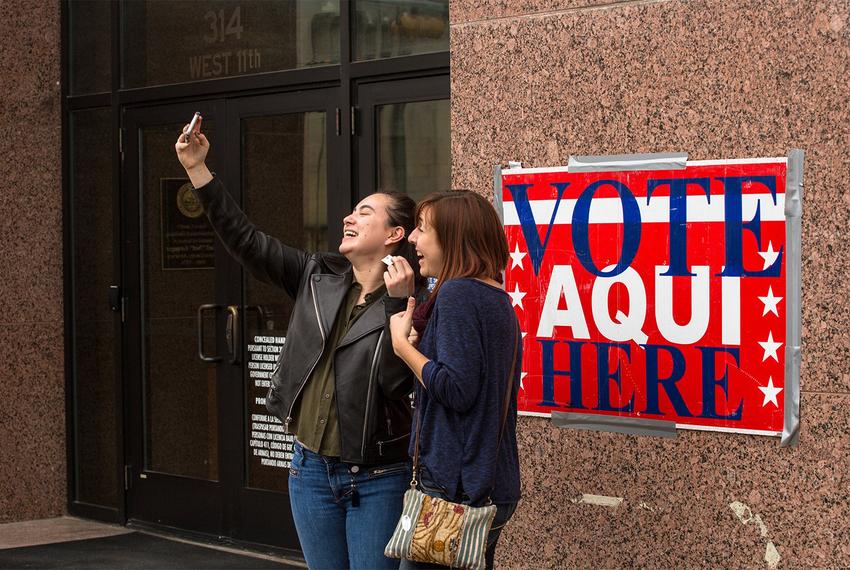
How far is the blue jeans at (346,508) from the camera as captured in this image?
12.1ft

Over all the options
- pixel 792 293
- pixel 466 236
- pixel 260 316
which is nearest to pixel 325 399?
pixel 466 236

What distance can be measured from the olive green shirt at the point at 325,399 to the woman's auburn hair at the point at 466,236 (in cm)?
47

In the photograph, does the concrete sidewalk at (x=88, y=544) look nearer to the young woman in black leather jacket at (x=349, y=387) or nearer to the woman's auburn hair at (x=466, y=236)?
the young woman in black leather jacket at (x=349, y=387)

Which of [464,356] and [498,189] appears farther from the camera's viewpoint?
[498,189]

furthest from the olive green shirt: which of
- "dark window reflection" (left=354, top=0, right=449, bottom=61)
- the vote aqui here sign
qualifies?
"dark window reflection" (left=354, top=0, right=449, bottom=61)

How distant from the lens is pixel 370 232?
3832mm

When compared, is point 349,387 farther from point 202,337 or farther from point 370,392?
point 202,337

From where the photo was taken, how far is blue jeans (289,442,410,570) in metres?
3.70

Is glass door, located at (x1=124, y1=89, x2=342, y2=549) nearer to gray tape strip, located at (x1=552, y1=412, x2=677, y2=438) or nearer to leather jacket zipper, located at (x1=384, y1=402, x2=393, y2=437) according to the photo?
gray tape strip, located at (x1=552, y1=412, x2=677, y2=438)

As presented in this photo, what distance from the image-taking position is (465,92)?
17.1 ft

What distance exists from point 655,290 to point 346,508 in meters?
1.54

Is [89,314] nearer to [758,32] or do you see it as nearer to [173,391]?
[173,391]

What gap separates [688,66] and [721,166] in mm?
393

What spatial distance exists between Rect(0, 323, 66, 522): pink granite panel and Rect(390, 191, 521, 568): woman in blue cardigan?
4.85 metres
